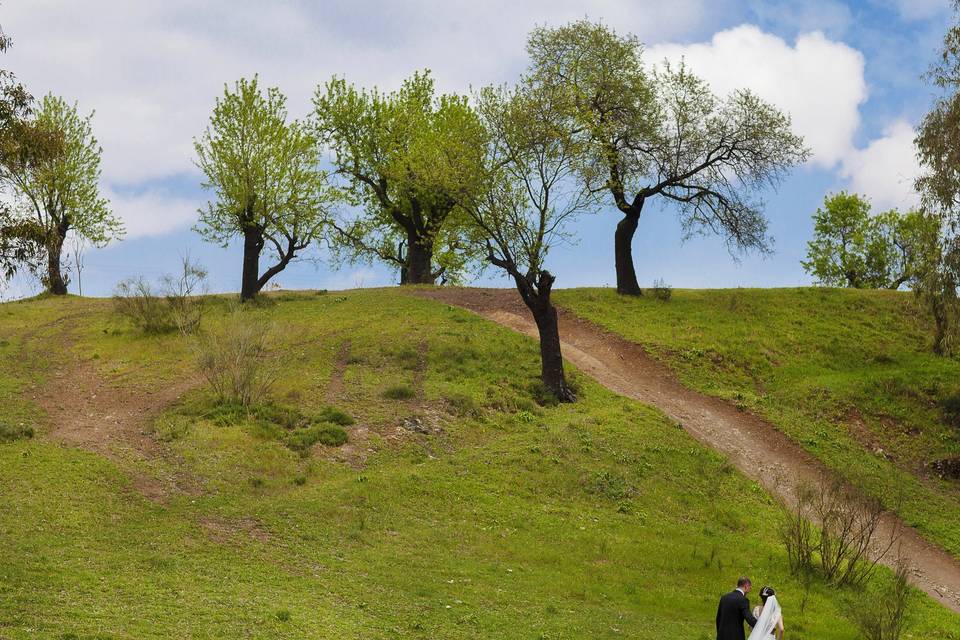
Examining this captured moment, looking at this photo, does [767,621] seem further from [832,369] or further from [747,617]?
[832,369]

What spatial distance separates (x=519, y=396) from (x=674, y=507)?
8.79 meters

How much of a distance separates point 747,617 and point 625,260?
35.7 m

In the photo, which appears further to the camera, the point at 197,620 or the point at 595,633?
the point at 595,633

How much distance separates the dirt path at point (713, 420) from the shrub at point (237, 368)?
14214 millimetres

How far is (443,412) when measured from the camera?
31438mm

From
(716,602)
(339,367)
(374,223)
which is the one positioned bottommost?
(716,602)

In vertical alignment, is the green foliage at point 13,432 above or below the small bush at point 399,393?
below

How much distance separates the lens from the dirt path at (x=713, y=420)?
1019 inches

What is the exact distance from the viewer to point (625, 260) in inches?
1933

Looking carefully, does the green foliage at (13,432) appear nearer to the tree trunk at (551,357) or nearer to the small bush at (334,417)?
the small bush at (334,417)

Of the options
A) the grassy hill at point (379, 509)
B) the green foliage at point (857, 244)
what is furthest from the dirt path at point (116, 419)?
the green foliage at point (857, 244)

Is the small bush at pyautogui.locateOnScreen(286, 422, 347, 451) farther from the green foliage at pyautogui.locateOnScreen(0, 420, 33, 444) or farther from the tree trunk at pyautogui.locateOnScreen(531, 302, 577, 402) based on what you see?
the tree trunk at pyautogui.locateOnScreen(531, 302, 577, 402)

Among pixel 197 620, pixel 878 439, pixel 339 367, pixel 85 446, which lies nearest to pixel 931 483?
pixel 878 439

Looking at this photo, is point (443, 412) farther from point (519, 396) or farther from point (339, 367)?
point (339, 367)
